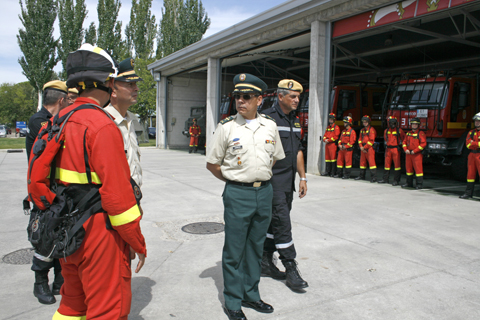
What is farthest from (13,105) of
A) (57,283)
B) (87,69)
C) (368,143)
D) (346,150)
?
(87,69)

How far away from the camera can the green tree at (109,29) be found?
108ft

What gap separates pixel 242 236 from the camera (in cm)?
299

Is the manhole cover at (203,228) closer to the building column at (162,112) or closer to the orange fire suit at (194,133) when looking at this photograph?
the orange fire suit at (194,133)

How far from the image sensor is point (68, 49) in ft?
105

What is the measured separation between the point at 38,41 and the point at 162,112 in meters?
15.9

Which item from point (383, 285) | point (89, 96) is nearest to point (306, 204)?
point (383, 285)

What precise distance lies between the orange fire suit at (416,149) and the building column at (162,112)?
17.2 meters

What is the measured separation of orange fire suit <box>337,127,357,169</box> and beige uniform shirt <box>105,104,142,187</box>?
9328 millimetres

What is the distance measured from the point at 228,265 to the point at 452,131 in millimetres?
9847

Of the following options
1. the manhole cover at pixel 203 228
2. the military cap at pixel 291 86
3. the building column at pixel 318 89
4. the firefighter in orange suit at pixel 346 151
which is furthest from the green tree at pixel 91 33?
the military cap at pixel 291 86

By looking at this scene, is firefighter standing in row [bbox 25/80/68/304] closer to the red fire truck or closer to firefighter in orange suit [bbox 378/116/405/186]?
firefighter in orange suit [bbox 378/116/405/186]

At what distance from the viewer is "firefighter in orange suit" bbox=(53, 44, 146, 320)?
1881mm

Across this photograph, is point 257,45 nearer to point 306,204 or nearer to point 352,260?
point 306,204

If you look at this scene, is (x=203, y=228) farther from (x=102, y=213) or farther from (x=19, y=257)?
(x=102, y=213)
